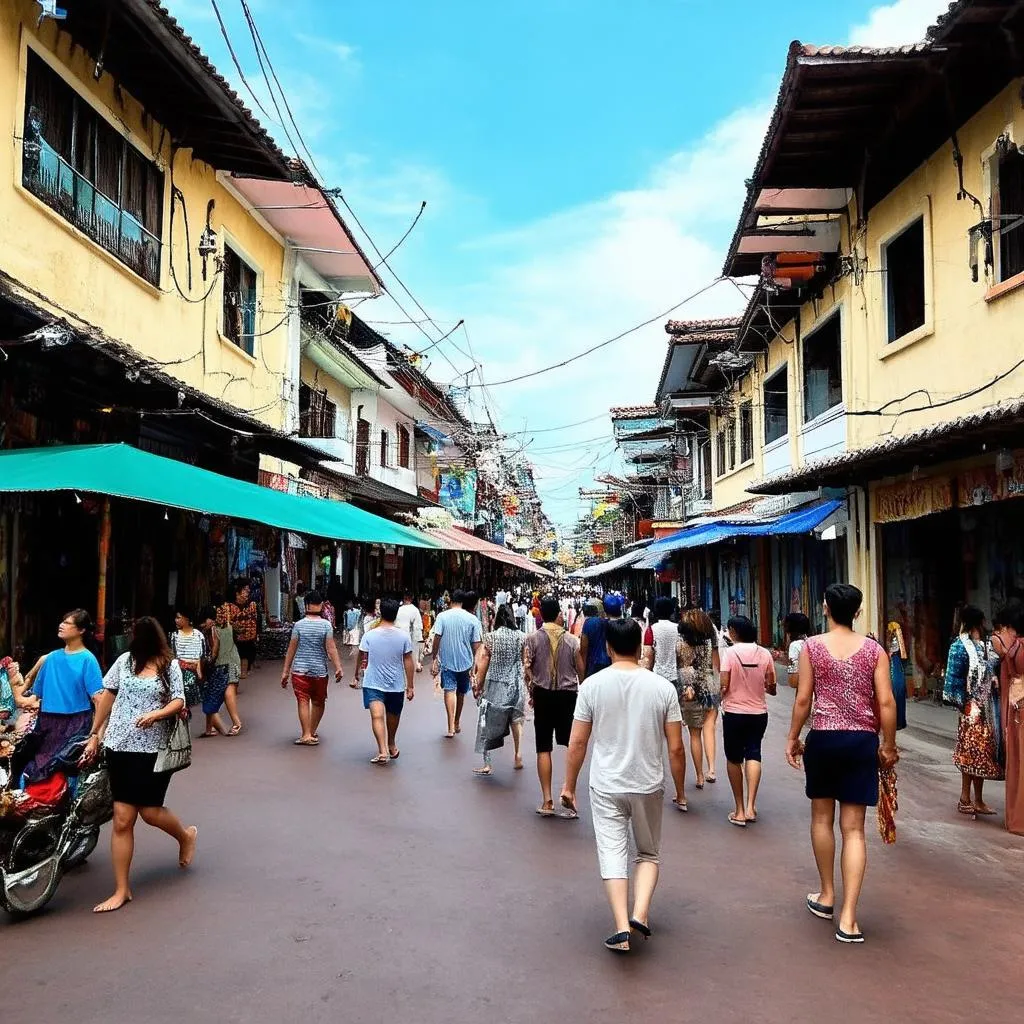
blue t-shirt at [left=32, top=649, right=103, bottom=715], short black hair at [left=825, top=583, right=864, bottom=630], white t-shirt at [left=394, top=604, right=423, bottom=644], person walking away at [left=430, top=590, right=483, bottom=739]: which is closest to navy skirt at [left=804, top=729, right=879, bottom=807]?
short black hair at [left=825, top=583, right=864, bottom=630]

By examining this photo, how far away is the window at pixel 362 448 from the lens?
79.4ft

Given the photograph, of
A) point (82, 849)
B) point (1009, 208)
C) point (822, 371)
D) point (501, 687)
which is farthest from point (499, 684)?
point (822, 371)

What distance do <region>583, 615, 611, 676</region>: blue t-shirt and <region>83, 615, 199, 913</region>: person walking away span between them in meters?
4.31

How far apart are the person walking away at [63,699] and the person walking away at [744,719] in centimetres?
429

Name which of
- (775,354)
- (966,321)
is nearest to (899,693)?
(966,321)

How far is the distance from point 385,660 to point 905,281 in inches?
357

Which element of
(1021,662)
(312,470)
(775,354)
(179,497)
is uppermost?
(775,354)

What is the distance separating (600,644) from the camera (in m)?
8.82

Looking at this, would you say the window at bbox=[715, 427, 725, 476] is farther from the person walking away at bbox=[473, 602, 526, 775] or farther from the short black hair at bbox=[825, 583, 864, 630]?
the short black hair at bbox=[825, 583, 864, 630]

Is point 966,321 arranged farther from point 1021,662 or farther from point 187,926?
point 187,926

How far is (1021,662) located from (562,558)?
123 m

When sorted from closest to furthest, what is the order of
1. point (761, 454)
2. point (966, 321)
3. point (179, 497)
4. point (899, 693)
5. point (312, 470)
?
1. point (179, 497)
2. point (899, 693)
3. point (966, 321)
4. point (312, 470)
5. point (761, 454)

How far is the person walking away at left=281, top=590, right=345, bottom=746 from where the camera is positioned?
30.1 ft

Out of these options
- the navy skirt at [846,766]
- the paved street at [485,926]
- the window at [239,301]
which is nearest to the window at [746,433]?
the window at [239,301]
